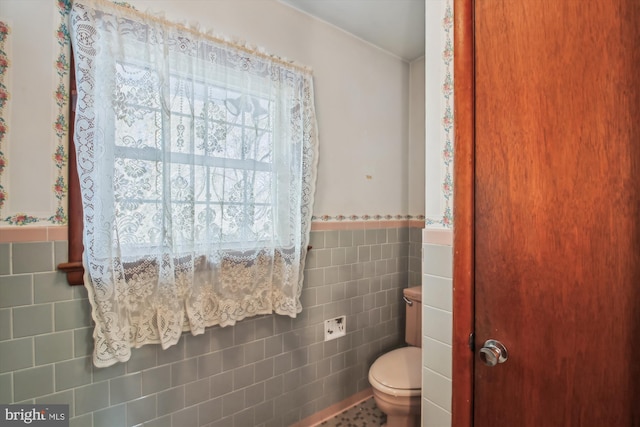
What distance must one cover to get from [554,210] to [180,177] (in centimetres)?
133

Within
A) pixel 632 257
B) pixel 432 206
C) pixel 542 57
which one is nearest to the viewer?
pixel 632 257

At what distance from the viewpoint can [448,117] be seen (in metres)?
1.05

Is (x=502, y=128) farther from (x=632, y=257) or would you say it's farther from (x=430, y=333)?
(x=430, y=333)

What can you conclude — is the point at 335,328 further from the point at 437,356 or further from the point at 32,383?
the point at 32,383

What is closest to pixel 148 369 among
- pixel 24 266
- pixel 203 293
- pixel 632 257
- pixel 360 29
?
pixel 203 293

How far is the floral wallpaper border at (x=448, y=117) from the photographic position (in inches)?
41.0

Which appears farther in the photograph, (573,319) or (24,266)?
(24,266)

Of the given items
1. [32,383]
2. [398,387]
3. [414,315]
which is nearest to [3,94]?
[32,383]

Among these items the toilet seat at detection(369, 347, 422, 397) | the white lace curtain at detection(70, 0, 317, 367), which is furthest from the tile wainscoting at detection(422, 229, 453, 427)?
the white lace curtain at detection(70, 0, 317, 367)

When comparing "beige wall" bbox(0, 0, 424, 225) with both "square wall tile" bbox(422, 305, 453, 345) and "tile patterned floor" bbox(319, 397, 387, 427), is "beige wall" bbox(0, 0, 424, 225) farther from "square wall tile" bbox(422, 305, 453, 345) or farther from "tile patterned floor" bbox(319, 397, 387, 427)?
"tile patterned floor" bbox(319, 397, 387, 427)

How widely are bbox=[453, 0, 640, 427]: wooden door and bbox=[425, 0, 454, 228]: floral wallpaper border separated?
0.52 ft

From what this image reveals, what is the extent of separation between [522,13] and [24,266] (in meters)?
1.81

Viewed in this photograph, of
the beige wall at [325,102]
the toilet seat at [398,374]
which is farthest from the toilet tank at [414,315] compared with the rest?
the beige wall at [325,102]

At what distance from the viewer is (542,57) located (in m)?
0.75
